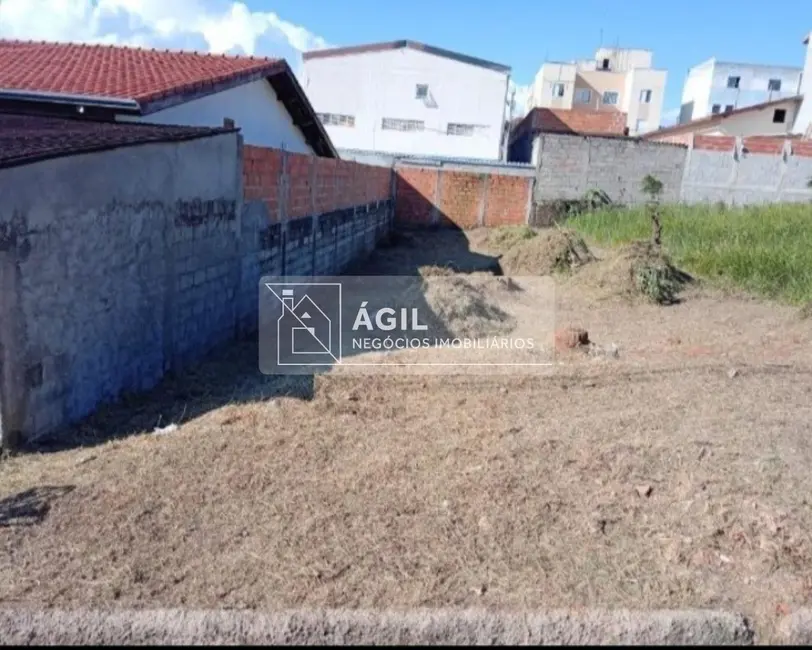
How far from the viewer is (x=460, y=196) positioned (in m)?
18.2

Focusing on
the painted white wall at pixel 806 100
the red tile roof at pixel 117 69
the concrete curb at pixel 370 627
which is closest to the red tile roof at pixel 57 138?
the red tile roof at pixel 117 69

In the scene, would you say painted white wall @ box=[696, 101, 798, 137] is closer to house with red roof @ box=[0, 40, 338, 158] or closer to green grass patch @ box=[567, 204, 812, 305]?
green grass patch @ box=[567, 204, 812, 305]

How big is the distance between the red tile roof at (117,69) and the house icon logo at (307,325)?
2.81 meters

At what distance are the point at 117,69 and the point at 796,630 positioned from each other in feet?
31.7

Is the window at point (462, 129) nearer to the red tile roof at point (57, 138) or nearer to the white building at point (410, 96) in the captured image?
the white building at point (410, 96)

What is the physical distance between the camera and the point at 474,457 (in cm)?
393

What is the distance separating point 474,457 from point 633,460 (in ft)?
3.25

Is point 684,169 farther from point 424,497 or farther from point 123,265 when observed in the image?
point 424,497

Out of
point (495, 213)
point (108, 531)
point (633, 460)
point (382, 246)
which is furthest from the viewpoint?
point (495, 213)

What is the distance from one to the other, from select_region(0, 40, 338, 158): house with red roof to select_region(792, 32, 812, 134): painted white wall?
29204 mm

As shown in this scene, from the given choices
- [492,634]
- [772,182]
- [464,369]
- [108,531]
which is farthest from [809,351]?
[772,182]

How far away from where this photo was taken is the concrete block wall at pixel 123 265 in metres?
3.67

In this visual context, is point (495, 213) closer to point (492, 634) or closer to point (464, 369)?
point (464, 369)
